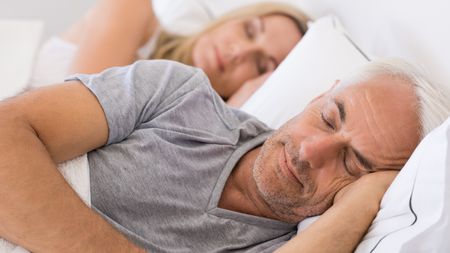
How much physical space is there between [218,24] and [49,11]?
3.80 ft

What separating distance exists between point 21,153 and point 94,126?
15cm

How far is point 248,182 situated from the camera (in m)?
1.15

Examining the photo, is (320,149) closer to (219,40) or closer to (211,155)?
(211,155)

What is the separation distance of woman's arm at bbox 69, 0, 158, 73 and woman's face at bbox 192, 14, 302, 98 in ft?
0.68

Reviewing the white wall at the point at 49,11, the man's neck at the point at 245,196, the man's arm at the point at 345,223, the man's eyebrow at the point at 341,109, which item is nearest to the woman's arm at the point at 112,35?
the man's neck at the point at 245,196

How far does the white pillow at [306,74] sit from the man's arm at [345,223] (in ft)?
1.50

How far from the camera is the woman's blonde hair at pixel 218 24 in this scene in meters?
1.87

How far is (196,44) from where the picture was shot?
6.22 feet

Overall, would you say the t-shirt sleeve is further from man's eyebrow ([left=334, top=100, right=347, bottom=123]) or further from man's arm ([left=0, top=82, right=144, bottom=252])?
man's eyebrow ([left=334, top=100, right=347, bottom=123])

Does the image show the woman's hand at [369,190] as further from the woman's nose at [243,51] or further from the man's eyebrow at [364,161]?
the woman's nose at [243,51]

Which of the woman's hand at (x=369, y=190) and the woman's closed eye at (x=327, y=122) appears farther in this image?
the woman's closed eye at (x=327, y=122)

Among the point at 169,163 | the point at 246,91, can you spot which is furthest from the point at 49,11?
the point at 169,163

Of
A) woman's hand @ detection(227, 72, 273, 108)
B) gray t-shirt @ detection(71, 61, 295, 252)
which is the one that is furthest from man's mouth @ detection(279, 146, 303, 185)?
woman's hand @ detection(227, 72, 273, 108)

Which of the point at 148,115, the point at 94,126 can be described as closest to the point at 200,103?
the point at 148,115
